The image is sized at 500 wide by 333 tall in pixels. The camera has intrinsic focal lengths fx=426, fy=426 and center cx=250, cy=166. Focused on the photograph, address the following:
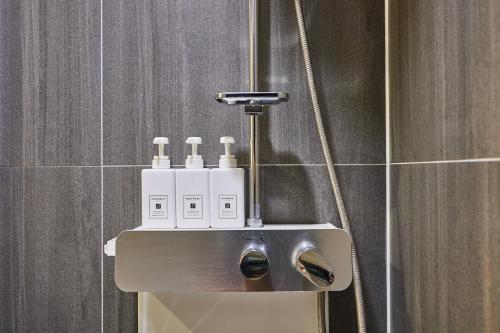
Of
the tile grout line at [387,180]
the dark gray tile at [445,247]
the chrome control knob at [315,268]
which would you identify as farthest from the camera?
the tile grout line at [387,180]

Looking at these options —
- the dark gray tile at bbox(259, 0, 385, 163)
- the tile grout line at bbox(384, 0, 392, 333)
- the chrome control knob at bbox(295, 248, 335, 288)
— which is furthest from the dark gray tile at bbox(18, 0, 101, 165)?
the tile grout line at bbox(384, 0, 392, 333)

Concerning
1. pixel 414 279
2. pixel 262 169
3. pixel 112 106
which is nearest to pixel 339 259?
pixel 414 279

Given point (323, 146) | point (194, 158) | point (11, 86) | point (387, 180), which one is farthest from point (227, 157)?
point (11, 86)

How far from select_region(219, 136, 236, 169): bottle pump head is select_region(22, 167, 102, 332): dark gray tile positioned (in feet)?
0.88

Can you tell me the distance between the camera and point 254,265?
2.22ft

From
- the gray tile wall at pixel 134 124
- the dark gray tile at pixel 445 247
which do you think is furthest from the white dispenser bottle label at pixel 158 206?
the dark gray tile at pixel 445 247

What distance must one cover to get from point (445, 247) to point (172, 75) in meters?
0.57

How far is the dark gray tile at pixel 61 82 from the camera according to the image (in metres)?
0.85

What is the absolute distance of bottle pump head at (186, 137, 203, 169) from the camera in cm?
77

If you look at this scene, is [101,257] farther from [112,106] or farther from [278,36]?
[278,36]

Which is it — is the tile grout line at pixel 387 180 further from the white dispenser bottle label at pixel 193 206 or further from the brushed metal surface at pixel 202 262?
the white dispenser bottle label at pixel 193 206

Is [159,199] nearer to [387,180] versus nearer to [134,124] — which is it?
[134,124]

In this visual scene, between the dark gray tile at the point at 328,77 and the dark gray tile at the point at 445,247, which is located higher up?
the dark gray tile at the point at 328,77

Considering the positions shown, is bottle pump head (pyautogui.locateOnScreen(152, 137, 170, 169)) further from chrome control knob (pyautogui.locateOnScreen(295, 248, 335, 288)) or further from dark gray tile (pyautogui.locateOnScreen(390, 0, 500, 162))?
dark gray tile (pyautogui.locateOnScreen(390, 0, 500, 162))
